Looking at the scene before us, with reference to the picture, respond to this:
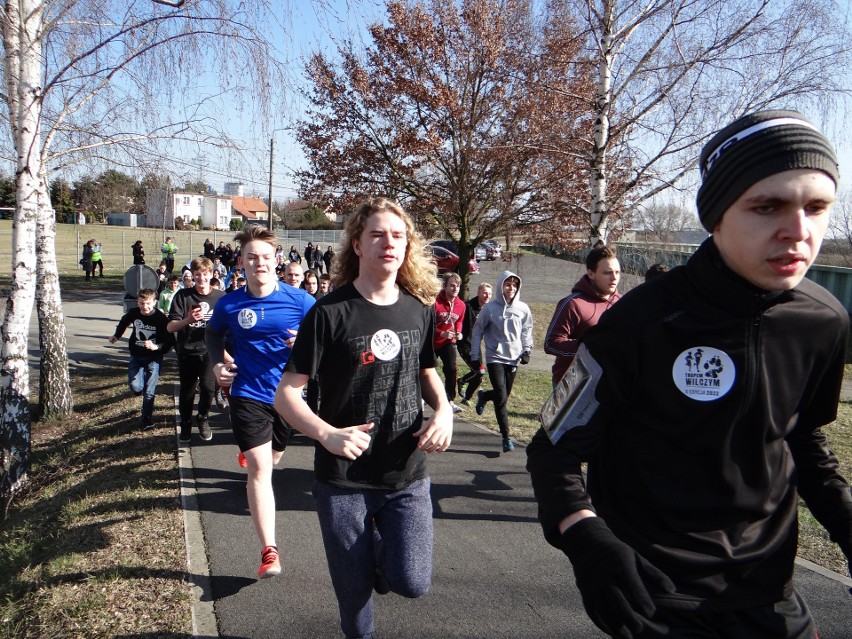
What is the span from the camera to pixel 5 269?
32250 mm

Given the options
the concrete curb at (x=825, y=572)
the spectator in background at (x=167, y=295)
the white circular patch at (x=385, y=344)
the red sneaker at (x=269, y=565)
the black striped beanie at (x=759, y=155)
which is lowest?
the concrete curb at (x=825, y=572)

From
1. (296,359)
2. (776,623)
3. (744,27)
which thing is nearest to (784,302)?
(776,623)

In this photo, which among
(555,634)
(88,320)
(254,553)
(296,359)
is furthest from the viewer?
(88,320)

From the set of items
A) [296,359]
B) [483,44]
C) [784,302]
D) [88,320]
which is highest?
[483,44]

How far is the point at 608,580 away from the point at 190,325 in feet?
22.6

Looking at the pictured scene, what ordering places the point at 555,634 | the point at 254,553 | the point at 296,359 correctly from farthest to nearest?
the point at 254,553, the point at 555,634, the point at 296,359

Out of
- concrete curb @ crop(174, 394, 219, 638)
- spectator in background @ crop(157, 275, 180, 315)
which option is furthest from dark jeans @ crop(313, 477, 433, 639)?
spectator in background @ crop(157, 275, 180, 315)

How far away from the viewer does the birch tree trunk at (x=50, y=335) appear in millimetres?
8477

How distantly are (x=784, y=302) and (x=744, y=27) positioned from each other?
8592 millimetres

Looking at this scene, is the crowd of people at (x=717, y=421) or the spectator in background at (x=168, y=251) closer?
the crowd of people at (x=717, y=421)

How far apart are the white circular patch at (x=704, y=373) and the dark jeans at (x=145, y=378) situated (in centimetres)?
740

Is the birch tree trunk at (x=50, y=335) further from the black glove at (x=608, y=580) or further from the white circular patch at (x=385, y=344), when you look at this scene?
the black glove at (x=608, y=580)

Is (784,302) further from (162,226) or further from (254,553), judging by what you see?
(162,226)

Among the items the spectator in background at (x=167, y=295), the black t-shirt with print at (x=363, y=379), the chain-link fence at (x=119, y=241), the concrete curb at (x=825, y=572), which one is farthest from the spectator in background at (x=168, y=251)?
the chain-link fence at (x=119, y=241)
